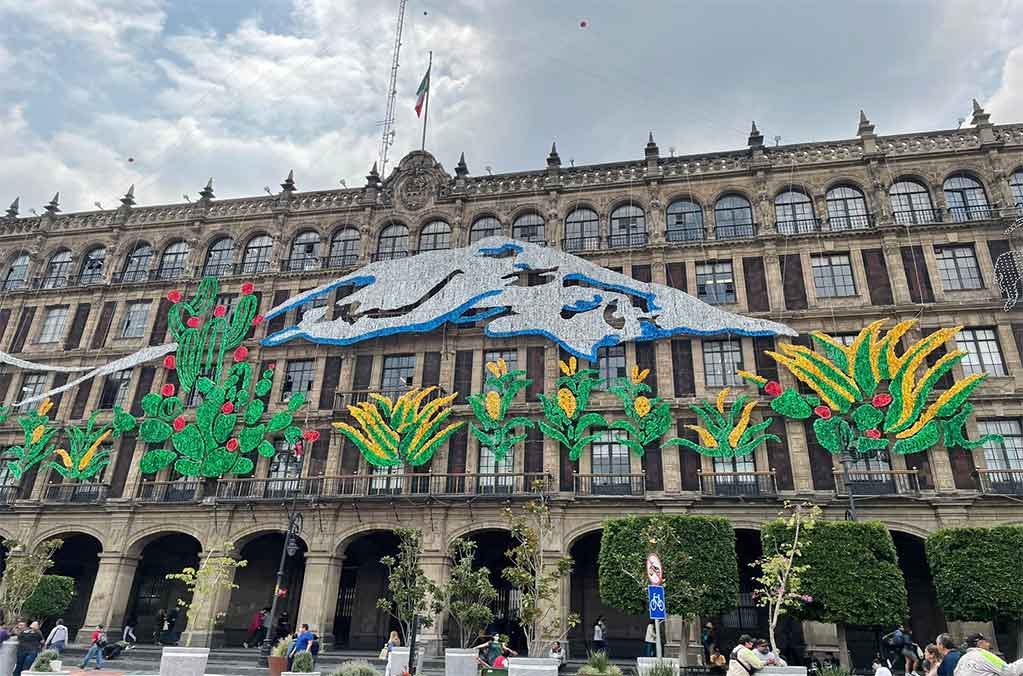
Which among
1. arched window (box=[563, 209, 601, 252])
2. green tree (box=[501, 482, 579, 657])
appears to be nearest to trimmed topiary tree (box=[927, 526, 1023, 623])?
green tree (box=[501, 482, 579, 657])

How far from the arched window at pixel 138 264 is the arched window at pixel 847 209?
121ft

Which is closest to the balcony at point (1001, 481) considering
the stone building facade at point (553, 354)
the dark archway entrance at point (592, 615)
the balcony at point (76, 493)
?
the stone building facade at point (553, 354)

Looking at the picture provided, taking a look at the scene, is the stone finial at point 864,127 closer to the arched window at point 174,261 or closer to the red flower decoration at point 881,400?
the red flower decoration at point 881,400

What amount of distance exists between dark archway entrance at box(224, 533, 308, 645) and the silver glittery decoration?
1008cm

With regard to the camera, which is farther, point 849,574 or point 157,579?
point 157,579

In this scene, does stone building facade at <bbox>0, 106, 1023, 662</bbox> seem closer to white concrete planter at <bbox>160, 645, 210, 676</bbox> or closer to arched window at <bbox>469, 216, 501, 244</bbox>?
arched window at <bbox>469, 216, 501, 244</bbox>

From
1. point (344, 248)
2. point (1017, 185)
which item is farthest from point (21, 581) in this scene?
point (1017, 185)

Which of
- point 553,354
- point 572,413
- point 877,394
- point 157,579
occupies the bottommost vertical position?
point 157,579

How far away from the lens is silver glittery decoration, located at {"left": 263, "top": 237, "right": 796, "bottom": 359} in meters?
29.6

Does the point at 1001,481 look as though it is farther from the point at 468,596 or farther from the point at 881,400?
the point at 468,596

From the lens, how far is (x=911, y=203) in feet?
102

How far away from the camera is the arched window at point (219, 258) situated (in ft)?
122

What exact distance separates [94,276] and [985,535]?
1761 inches

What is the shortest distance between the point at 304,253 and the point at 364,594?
729 inches
